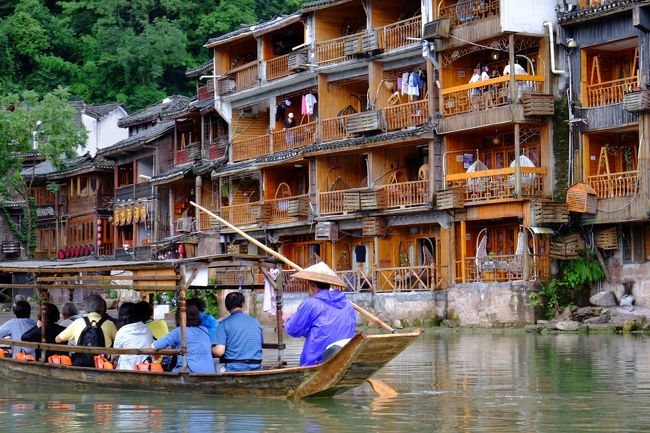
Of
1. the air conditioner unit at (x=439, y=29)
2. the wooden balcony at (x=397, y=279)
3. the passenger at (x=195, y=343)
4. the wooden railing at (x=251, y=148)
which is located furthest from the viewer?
the wooden railing at (x=251, y=148)

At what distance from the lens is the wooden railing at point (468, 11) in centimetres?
3638

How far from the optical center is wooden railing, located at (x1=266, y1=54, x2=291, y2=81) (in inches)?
1746

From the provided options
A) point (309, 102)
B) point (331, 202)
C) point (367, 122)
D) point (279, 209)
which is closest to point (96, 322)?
point (367, 122)

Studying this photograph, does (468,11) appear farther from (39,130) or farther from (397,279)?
(39,130)

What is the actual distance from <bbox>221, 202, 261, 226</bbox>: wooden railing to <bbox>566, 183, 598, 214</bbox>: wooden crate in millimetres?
14180

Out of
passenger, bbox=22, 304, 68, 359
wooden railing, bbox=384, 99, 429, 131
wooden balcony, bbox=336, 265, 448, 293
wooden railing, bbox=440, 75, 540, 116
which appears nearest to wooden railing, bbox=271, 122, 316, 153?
wooden railing, bbox=384, 99, 429, 131

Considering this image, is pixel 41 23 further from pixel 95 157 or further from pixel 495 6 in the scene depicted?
pixel 495 6

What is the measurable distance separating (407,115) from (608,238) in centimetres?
766

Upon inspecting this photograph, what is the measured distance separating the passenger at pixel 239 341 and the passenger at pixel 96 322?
2493 millimetres

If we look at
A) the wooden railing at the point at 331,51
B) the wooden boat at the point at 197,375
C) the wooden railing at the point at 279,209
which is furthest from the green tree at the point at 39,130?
the wooden boat at the point at 197,375

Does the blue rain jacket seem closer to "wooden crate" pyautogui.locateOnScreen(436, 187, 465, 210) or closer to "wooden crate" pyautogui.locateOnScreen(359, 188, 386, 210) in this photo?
"wooden crate" pyautogui.locateOnScreen(436, 187, 465, 210)

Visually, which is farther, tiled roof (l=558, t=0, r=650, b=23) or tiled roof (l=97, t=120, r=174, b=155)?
tiled roof (l=97, t=120, r=174, b=155)

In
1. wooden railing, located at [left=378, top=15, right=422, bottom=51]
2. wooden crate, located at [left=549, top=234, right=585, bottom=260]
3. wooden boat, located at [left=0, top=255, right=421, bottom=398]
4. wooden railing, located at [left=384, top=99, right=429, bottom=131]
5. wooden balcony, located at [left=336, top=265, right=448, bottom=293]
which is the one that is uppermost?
wooden railing, located at [left=378, top=15, right=422, bottom=51]

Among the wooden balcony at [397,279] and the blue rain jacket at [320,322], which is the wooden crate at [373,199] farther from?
the blue rain jacket at [320,322]
